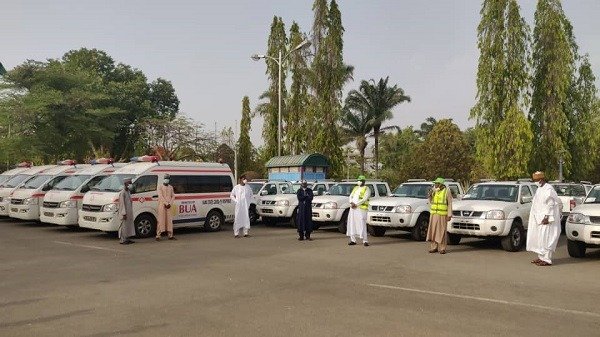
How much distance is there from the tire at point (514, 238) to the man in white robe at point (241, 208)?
7111mm

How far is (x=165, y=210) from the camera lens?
1526cm

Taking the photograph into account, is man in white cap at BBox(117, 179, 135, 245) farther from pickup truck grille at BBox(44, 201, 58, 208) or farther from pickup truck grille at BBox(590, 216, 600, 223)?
pickup truck grille at BBox(590, 216, 600, 223)

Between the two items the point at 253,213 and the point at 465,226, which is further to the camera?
the point at 253,213

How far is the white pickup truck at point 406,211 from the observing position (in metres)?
15.0

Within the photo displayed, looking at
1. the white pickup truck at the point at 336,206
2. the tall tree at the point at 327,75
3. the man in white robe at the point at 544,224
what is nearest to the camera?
the man in white robe at the point at 544,224

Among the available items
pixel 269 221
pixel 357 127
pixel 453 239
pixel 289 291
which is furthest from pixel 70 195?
pixel 357 127

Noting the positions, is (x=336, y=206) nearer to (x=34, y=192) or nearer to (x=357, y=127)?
(x=34, y=192)

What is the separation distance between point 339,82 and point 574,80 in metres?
14.7

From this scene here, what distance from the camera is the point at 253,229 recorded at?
62.2ft

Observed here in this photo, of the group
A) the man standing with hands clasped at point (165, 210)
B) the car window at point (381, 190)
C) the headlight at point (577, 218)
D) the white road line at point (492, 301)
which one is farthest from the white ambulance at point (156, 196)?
the headlight at point (577, 218)

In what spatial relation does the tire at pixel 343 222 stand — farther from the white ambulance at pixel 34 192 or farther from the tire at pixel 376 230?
the white ambulance at pixel 34 192

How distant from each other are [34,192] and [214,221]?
622cm

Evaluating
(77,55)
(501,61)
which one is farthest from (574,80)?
(77,55)

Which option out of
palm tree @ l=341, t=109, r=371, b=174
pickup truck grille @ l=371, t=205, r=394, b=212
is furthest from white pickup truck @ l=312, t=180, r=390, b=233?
palm tree @ l=341, t=109, r=371, b=174
